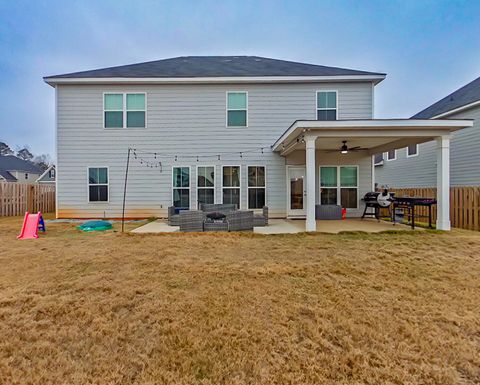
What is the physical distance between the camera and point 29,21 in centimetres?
1748

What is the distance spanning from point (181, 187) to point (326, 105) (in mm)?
6409

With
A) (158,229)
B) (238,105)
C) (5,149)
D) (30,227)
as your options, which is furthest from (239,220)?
(5,149)

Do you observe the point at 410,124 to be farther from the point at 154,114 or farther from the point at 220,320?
the point at 154,114

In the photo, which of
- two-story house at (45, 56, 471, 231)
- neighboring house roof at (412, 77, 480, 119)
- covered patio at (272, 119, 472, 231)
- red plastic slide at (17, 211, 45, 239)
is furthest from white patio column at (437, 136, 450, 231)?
red plastic slide at (17, 211, 45, 239)

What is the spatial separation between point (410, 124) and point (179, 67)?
29.1ft

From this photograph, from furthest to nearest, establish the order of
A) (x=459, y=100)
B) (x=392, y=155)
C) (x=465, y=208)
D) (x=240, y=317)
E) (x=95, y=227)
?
(x=392, y=155), (x=459, y=100), (x=465, y=208), (x=95, y=227), (x=240, y=317)

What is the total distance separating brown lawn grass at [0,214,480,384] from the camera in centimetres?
200

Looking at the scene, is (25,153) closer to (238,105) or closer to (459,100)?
(238,105)

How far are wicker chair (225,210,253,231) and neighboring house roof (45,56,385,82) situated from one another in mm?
5607

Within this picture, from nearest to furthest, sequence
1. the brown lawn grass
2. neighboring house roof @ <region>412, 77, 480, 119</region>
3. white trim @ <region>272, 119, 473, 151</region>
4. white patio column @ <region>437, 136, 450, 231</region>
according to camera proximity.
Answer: the brown lawn grass → white trim @ <region>272, 119, 473, 151</region> → white patio column @ <region>437, 136, 450, 231</region> → neighboring house roof @ <region>412, 77, 480, 119</region>

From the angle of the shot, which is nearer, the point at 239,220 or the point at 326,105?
the point at 239,220

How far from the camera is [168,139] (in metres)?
10.7

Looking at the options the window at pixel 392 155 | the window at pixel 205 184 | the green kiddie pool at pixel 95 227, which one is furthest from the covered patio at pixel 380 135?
the window at pixel 392 155

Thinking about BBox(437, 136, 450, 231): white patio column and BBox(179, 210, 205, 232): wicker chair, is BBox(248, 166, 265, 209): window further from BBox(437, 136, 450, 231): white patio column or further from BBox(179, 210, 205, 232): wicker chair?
BBox(437, 136, 450, 231): white patio column
